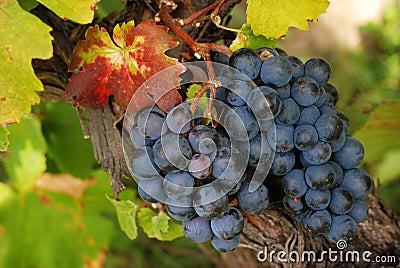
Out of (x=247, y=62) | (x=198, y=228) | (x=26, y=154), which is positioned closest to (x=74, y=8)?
(x=247, y=62)

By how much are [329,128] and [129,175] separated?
1.27ft

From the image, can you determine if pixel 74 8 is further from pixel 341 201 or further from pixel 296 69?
pixel 341 201

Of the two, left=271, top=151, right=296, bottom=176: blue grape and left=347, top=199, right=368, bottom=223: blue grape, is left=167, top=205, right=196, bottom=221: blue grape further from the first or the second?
left=347, top=199, right=368, bottom=223: blue grape

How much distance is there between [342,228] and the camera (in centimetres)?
77

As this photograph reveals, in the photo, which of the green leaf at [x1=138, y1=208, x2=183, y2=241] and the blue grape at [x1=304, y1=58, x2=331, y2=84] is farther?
the green leaf at [x1=138, y1=208, x2=183, y2=241]

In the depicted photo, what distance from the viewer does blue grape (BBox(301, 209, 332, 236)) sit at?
0.77m

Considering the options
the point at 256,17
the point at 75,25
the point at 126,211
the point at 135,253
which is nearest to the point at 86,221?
the point at 135,253

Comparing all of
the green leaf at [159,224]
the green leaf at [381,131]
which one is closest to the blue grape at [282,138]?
the green leaf at [159,224]

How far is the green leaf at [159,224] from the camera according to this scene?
35.0 inches

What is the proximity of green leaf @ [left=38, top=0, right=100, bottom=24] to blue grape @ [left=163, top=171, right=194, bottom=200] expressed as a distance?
245 millimetres

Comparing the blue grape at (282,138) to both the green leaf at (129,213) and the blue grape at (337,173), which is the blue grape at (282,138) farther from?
the green leaf at (129,213)

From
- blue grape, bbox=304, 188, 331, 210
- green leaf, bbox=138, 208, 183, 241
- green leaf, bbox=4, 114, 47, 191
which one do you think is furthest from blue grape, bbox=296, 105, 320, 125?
green leaf, bbox=4, 114, 47, 191

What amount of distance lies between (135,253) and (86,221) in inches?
18.7

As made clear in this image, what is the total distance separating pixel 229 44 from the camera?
2.82ft
